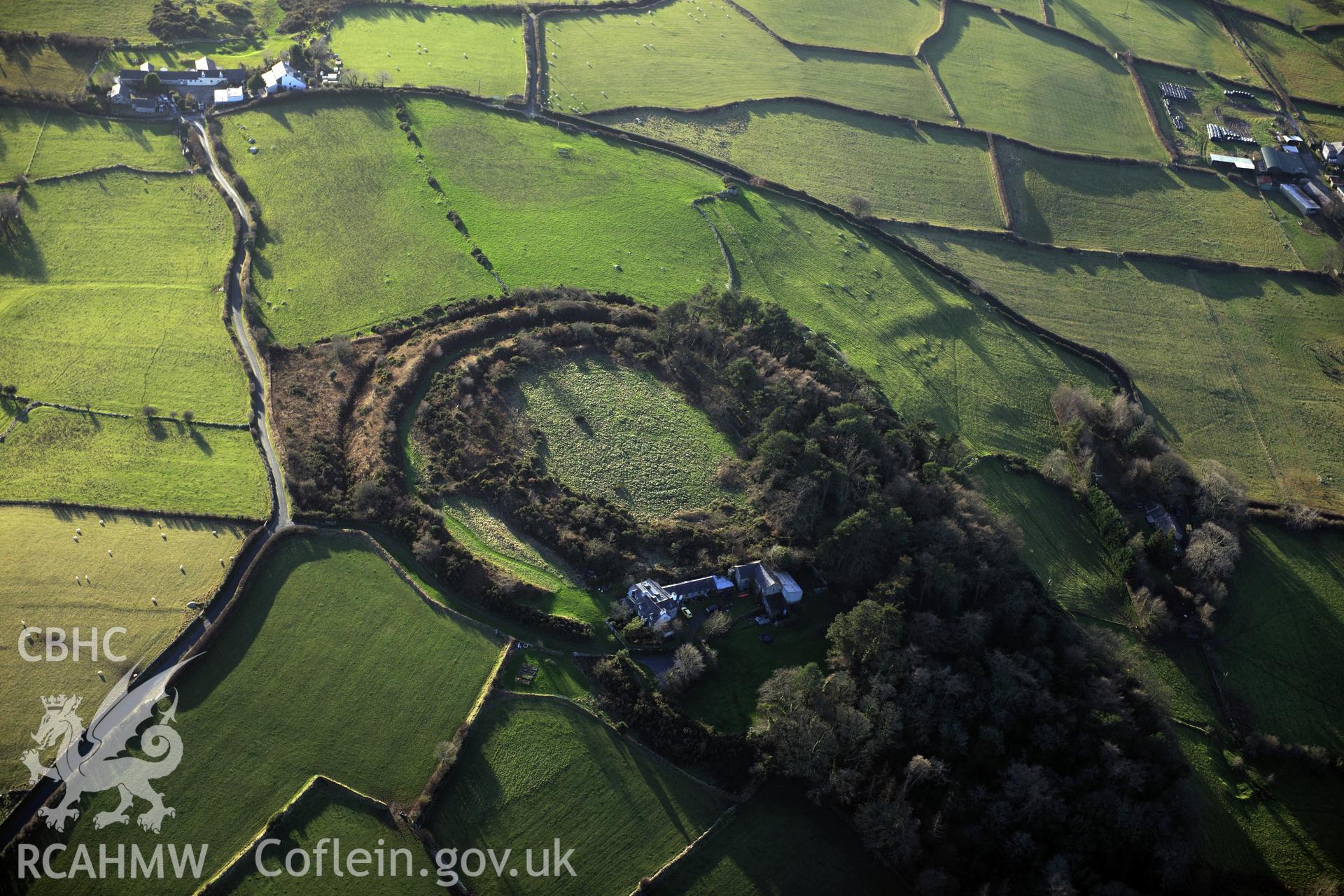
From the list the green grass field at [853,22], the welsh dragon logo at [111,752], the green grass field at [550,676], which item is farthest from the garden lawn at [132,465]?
the green grass field at [853,22]

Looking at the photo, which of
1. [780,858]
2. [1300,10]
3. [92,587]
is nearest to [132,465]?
[92,587]

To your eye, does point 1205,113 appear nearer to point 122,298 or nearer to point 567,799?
point 567,799

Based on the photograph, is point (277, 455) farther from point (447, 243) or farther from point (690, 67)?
point (690, 67)

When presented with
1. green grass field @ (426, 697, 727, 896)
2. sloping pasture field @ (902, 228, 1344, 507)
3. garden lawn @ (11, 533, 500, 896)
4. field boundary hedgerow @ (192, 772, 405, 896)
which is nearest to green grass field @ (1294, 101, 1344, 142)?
sloping pasture field @ (902, 228, 1344, 507)

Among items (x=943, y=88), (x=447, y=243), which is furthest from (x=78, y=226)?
(x=943, y=88)

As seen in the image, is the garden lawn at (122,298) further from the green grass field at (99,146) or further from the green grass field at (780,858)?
the green grass field at (780,858)

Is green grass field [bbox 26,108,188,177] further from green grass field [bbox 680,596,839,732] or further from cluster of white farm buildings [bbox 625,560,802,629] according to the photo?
green grass field [bbox 680,596,839,732]

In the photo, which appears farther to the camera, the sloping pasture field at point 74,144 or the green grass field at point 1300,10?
the green grass field at point 1300,10
